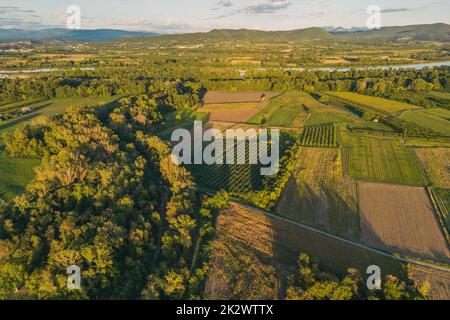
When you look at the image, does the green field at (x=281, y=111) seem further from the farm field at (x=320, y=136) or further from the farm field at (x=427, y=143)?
the farm field at (x=427, y=143)

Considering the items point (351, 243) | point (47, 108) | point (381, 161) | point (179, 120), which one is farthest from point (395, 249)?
point (47, 108)

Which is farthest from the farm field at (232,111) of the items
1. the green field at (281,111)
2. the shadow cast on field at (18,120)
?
the shadow cast on field at (18,120)

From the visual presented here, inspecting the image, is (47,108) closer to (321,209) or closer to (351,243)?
(321,209)

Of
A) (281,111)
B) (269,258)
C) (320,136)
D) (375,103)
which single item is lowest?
(269,258)

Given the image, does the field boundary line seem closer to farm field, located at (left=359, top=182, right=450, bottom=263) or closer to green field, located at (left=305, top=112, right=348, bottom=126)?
farm field, located at (left=359, top=182, right=450, bottom=263)

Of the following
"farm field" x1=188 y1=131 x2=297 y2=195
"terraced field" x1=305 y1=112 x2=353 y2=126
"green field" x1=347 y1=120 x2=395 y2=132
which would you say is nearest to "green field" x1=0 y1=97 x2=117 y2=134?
"farm field" x1=188 y1=131 x2=297 y2=195

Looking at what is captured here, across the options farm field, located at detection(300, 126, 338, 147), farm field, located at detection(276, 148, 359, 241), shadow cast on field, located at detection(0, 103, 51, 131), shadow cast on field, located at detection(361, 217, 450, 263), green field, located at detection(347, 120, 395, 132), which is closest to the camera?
shadow cast on field, located at detection(361, 217, 450, 263)
